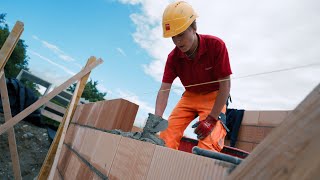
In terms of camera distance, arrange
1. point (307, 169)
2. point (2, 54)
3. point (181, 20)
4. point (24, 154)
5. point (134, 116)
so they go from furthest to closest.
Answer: point (24, 154) < point (2, 54) < point (134, 116) < point (181, 20) < point (307, 169)

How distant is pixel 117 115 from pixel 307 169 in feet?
8.27

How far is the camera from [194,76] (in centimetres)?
305

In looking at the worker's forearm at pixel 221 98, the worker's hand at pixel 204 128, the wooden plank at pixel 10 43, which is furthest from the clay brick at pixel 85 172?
the wooden plank at pixel 10 43

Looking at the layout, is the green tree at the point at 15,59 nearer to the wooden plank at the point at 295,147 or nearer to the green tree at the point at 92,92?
the green tree at the point at 92,92

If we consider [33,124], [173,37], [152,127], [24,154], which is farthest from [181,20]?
[33,124]

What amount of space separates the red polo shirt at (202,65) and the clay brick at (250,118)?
2225mm

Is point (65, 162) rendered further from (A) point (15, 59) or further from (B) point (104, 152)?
(A) point (15, 59)

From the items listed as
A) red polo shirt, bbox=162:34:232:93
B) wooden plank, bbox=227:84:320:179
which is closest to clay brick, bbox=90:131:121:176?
red polo shirt, bbox=162:34:232:93

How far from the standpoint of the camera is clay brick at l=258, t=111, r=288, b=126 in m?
4.59

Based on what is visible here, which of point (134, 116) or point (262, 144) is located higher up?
point (134, 116)

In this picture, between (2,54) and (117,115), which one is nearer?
(117,115)

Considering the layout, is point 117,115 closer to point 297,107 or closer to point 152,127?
point 152,127

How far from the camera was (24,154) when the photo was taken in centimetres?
844

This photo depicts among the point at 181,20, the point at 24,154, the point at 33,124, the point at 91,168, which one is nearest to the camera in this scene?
the point at 91,168
